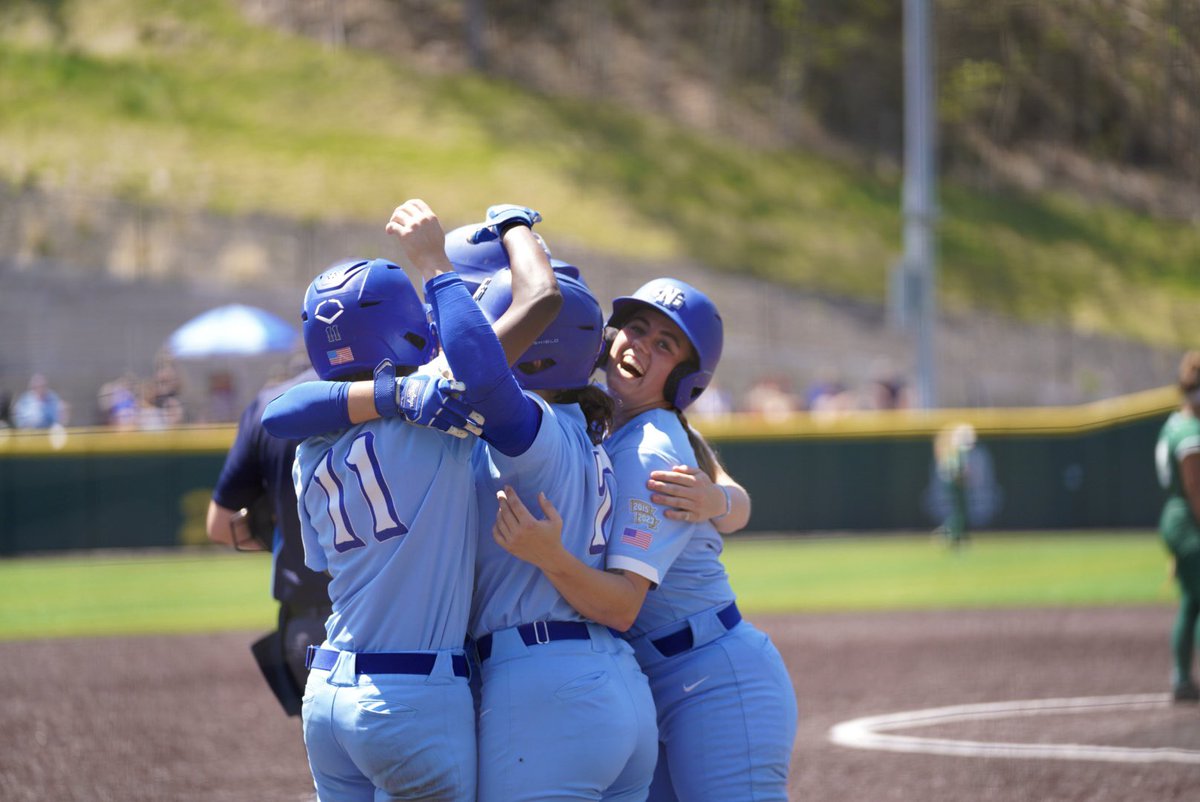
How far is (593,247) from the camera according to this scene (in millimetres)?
36312

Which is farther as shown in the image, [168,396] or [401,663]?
[168,396]

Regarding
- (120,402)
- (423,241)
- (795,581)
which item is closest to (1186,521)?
(423,241)

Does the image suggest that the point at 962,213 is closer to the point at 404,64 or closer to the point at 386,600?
the point at 404,64

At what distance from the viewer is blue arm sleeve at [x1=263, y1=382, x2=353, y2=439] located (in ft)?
10.7

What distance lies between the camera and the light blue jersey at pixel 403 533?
320cm

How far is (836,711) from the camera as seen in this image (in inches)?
345

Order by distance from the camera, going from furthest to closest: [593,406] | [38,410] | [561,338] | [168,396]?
[168,396] < [38,410] < [593,406] < [561,338]

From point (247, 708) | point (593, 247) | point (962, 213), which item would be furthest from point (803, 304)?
point (247, 708)

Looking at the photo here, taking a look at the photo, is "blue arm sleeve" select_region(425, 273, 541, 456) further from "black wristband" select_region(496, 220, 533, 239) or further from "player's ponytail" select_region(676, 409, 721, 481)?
"player's ponytail" select_region(676, 409, 721, 481)

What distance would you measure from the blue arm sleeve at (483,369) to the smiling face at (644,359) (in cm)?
81

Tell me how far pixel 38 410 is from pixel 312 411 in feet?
62.9

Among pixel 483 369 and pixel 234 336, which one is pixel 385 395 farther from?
pixel 234 336

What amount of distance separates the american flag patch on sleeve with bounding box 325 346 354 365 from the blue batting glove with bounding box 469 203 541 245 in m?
0.46

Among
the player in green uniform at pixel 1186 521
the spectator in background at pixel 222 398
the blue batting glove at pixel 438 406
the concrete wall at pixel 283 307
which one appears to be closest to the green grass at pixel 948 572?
the player in green uniform at pixel 1186 521
